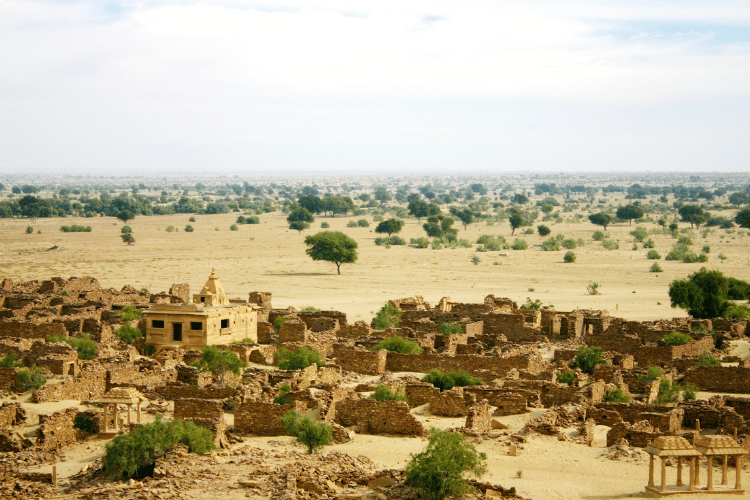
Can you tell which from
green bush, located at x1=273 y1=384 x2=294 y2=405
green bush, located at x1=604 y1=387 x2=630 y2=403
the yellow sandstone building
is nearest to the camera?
green bush, located at x1=273 y1=384 x2=294 y2=405

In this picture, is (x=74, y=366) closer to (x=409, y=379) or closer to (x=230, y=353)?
(x=230, y=353)

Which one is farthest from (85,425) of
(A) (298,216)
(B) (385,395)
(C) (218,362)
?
(A) (298,216)

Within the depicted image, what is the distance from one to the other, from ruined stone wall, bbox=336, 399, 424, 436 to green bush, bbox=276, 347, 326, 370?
6.91 metres

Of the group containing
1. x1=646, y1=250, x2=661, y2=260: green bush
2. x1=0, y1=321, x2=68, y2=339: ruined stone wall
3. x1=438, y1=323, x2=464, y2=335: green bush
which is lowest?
x1=646, y1=250, x2=661, y2=260: green bush

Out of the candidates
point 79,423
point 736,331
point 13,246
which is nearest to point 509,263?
point 736,331

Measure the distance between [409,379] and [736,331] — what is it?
685 inches

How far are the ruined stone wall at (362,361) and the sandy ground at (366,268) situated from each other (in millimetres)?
14631

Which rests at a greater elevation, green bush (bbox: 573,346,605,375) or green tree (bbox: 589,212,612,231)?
green bush (bbox: 573,346,605,375)

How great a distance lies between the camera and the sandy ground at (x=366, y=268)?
57.5 m

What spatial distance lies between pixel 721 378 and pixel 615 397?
16.6 ft

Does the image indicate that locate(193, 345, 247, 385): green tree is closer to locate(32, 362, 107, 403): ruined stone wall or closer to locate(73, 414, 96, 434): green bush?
locate(32, 362, 107, 403): ruined stone wall

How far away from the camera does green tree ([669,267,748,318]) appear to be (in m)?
46.8

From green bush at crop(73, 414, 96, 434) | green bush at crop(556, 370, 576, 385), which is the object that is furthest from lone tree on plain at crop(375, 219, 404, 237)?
green bush at crop(73, 414, 96, 434)

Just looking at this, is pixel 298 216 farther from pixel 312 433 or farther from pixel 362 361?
pixel 312 433
